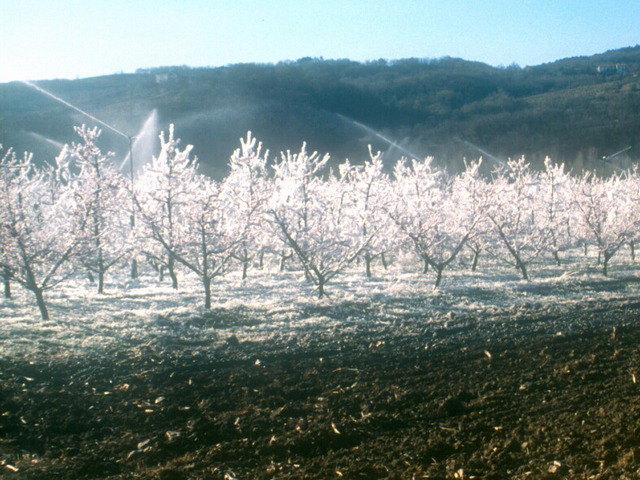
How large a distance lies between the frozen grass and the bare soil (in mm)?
1127

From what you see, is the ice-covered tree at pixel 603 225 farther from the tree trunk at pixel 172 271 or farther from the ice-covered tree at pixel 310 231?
the tree trunk at pixel 172 271

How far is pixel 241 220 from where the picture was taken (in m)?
13.2

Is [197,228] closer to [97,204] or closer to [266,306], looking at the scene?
[266,306]

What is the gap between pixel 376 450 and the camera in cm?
459

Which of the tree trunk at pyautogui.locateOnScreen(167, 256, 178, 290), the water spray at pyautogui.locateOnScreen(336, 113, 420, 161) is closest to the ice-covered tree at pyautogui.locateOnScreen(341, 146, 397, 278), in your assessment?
the tree trunk at pyautogui.locateOnScreen(167, 256, 178, 290)

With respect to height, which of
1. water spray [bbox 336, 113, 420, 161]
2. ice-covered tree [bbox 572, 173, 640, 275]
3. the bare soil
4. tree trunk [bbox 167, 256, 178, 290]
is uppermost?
water spray [bbox 336, 113, 420, 161]

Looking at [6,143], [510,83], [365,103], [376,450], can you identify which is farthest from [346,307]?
[510,83]

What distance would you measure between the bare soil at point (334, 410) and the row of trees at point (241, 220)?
4.54 meters

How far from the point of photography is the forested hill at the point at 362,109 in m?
53.8

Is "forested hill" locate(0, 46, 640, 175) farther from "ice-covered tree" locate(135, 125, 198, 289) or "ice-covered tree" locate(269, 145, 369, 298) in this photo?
"ice-covered tree" locate(135, 125, 198, 289)

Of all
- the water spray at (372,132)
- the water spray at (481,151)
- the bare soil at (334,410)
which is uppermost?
the water spray at (372,132)

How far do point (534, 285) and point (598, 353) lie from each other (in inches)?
333

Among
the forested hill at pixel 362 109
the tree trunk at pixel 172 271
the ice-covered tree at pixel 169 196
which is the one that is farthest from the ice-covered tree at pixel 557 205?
the forested hill at pixel 362 109

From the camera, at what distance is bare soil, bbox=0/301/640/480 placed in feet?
14.2
